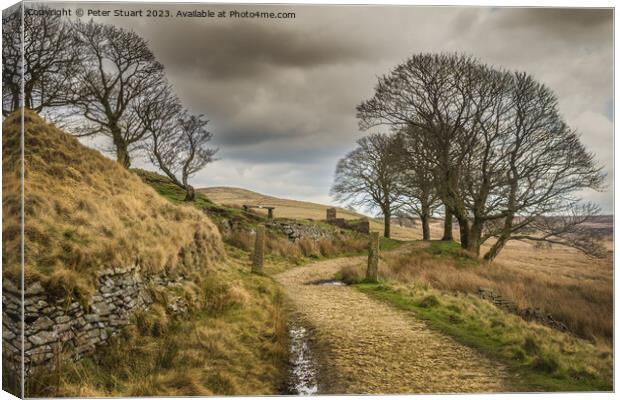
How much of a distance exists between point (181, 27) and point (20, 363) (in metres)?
5.86

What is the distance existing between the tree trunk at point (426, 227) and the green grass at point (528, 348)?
303 cm

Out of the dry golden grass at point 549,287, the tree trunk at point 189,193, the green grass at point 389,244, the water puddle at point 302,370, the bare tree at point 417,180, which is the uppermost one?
the bare tree at point 417,180

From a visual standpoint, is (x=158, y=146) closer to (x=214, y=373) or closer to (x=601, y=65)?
(x=214, y=373)

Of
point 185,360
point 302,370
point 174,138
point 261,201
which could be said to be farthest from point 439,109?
point 185,360

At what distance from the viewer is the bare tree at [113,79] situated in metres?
7.43

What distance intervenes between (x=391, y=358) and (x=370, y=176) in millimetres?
6542

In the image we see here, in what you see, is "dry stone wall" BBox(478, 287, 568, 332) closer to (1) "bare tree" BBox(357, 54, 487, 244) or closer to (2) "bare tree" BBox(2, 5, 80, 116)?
(1) "bare tree" BBox(357, 54, 487, 244)

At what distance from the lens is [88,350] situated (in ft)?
21.5

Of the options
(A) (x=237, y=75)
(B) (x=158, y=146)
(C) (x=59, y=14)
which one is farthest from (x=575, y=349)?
(C) (x=59, y=14)

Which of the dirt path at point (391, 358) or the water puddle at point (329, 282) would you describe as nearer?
the dirt path at point (391, 358)

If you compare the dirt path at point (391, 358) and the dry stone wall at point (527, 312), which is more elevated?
the dry stone wall at point (527, 312)

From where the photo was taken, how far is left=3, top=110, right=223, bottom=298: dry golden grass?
6844mm

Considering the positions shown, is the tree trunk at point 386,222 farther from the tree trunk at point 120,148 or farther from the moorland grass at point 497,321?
the tree trunk at point 120,148

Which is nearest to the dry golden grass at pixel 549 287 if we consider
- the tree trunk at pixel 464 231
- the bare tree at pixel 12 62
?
the tree trunk at pixel 464 231
